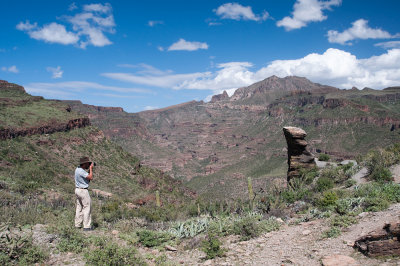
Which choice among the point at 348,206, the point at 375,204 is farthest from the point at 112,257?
the point at 375,204

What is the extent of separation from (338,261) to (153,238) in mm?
4705

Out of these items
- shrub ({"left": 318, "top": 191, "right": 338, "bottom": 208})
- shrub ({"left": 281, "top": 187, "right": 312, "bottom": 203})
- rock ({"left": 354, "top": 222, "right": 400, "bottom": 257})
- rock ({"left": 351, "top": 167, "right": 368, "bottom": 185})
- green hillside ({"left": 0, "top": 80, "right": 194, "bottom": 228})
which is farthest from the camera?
green hillside ({"left": 0, "top": 80, "right": 194, "bottom": 228})

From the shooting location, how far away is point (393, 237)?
488 centimetres

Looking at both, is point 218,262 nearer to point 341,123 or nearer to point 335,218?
point 335,218

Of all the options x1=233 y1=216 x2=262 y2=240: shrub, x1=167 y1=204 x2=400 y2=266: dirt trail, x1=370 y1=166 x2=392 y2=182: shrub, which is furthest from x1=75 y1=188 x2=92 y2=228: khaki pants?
x1=370 y1=166 x2=392 y2=182: shrub

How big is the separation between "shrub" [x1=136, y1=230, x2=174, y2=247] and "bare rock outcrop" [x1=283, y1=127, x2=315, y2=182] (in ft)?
43.8

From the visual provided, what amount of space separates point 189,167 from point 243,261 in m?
174

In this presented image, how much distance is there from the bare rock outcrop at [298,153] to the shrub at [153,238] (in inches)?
526

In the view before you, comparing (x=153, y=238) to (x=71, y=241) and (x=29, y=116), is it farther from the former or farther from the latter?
(x=29, y=116)

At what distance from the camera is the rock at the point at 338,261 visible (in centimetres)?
485

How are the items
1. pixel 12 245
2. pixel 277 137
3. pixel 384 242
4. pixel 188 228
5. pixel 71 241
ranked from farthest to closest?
1. pixel 277 137
2. pixel 188 228
3. pixel 71 241
4. pixel 12 245
5. pixel 384 242

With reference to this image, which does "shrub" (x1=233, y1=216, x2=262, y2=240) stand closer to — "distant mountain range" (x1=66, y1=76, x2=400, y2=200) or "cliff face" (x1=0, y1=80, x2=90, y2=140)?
"cliff face" (x1=0, y1=80, x2=90, y2=140)

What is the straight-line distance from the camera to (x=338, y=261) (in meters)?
4.95

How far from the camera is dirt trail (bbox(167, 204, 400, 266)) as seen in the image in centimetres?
542
